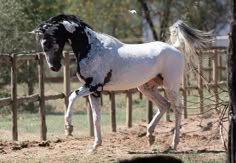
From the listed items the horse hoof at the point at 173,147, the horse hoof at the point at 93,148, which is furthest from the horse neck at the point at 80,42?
the horse hoof at the point at 173,147

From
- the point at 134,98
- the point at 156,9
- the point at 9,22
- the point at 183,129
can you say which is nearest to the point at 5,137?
the point at 183,129

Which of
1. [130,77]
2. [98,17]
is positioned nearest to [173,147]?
[130,77]

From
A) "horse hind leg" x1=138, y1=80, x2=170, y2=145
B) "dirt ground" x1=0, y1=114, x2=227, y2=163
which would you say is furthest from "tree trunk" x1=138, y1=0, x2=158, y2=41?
"horse hind leg" x1=138, y1=80, x2=170, y2=145

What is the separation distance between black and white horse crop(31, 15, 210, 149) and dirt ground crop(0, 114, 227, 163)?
16.0 inches

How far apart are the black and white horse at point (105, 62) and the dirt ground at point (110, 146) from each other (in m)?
0.41

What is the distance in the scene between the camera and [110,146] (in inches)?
486

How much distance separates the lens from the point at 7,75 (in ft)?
65.3

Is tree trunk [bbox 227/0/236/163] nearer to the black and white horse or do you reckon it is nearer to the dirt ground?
the dirt ground

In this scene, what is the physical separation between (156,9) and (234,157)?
25.6 meters

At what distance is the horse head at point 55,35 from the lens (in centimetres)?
1162

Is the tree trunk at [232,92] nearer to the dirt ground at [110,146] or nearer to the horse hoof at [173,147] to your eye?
the dirt ground at [110,146]

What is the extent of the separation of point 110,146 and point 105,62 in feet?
5.03

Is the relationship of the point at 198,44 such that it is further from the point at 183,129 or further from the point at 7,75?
the point at 7,75

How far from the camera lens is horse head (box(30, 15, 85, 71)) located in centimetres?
1162
